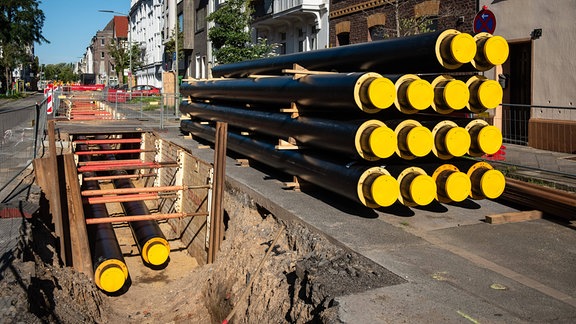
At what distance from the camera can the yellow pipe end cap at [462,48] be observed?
6.03 metres

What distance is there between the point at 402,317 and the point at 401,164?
2.87 m

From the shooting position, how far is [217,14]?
24141 mm

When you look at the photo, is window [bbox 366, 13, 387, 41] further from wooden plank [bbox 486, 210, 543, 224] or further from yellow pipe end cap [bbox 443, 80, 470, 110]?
yellow pipe end cap [bbox 443, 80, 470, 110]

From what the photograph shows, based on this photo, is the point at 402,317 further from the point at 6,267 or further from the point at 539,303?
the point at 6,267

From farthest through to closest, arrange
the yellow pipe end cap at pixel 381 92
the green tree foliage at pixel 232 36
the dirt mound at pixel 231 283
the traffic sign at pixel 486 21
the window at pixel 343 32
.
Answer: the green tree foliage at pixel 232 36 → the window at pixel 343 32 → the traffic sign at pixel 486 21 → the yellow pipe end cap at pixel 381 92 → the dirt mound at pixel 231 283

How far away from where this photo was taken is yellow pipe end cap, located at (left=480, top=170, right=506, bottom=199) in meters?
6.78

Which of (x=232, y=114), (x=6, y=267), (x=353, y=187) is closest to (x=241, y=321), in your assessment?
(x=353, y=187)

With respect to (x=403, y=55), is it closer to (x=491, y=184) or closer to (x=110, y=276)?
(x=491, y=184)

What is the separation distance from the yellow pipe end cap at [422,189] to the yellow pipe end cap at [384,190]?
21 cm

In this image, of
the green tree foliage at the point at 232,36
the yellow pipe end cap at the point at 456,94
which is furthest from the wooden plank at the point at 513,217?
the green tree foliage at the point at 232,36

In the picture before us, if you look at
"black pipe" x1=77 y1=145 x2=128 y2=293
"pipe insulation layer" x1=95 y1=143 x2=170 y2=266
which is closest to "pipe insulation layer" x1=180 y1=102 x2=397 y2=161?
"pipe insulation layer" x1=95 y1=143 x2=170 y2=266

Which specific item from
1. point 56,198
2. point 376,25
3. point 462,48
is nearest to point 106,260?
point 56,198

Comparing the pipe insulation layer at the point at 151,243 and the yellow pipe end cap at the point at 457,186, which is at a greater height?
the yellow pipe end cap at the point at 457,186

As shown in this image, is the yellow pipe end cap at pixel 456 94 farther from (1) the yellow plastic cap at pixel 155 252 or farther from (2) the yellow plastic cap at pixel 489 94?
(1) the yellow plastic cap at pixel 155 252
